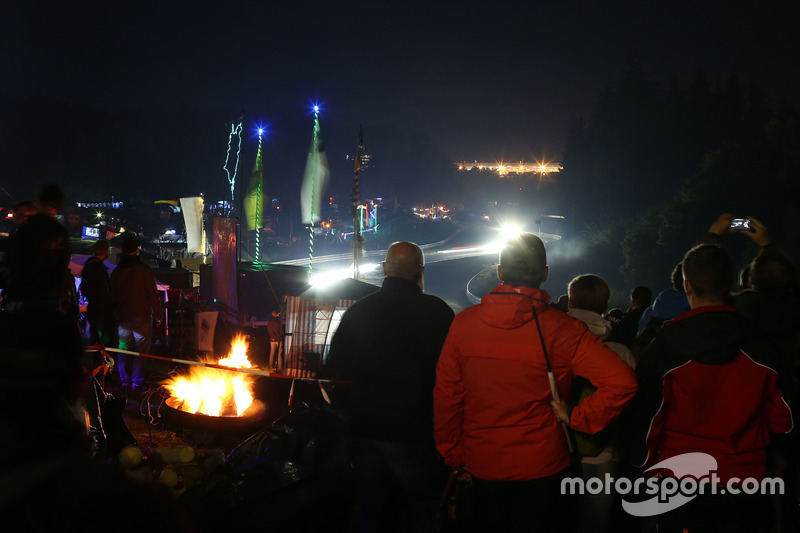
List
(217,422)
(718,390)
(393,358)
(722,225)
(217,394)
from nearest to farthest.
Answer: (718,390), (393,358), (722,225), (217,422), (217,394)

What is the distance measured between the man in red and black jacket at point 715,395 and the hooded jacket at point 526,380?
1.08ft

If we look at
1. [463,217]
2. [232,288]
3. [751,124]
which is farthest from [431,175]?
[232,288]

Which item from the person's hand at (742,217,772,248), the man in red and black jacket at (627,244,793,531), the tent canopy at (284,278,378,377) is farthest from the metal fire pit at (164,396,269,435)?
the person's hand at (742,217,772,248)

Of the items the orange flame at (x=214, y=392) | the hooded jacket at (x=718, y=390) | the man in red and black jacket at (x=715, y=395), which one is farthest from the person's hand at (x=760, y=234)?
the orange flame at (x=214, y=392)

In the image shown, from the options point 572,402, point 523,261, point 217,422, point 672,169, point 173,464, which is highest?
point 672,169

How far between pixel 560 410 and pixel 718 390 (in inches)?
32.1

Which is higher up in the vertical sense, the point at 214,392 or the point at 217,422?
the point at 214,392

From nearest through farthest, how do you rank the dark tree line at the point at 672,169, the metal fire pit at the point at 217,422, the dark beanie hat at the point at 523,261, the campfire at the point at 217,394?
the dark beanie hat at the point at 523,261
the metal fire pit at the point at 217,422
the campfire at the point at 217,394
the dark tree line at the point at 672,169

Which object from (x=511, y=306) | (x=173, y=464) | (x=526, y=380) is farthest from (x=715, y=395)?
(x=173, y=464)

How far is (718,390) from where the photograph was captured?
2676 millimetres

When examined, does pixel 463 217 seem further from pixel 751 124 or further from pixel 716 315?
pixel 716 315

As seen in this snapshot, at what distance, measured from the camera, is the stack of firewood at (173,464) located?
4.81m

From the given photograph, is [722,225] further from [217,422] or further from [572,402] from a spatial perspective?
[217,422]

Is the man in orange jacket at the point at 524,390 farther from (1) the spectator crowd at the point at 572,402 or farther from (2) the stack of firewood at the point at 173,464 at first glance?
(2) the stack of firewood at the point at 173,464
